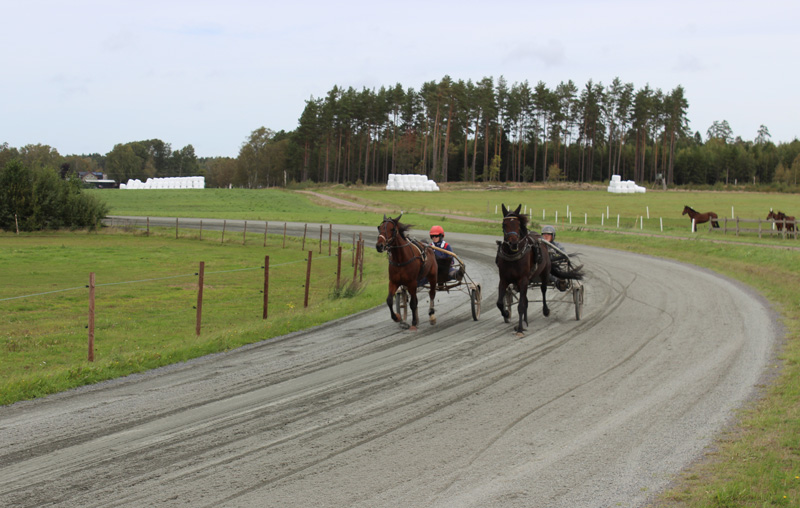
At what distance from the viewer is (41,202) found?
45.9 m

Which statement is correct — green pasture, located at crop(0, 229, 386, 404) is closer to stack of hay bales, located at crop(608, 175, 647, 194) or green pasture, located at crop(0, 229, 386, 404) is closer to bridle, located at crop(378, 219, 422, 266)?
bridle, located at crop(378, 219, 422, 266)

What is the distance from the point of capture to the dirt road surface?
5281mm

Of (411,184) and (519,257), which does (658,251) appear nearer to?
(519,257)

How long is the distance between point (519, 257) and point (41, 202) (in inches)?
1699

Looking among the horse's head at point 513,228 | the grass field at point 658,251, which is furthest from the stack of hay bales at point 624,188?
the horse's head at point 513,228

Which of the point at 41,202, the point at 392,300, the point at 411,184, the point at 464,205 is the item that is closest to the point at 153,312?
the point at 392,300

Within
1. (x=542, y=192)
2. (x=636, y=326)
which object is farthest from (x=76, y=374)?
(x=542, y=192)

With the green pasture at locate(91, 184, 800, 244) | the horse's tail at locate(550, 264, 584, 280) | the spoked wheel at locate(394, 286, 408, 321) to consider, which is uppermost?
the green pasture at locate(91, 184, 800, 244)

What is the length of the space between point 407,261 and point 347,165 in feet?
333

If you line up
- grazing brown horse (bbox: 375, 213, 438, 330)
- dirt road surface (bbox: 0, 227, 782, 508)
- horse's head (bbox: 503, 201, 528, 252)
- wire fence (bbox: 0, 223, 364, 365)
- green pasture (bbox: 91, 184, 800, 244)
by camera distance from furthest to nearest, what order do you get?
green pasture (bbox: 91, 184, 800, 244), wire fence (bbox: 0, 223, 364, 365), grazing brown horse (bbox: 375, 213, 438, 330), horse's head (bbox: 503, 201, 528, 252), dirt road surface (bbox: 0, 227, 782, 508)

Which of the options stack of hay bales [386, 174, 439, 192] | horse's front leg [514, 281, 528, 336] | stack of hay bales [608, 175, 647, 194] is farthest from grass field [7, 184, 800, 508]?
horse's front leg [514, 281, 528, 336]

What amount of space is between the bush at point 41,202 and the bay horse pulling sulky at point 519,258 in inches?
1625

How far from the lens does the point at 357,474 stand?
219 inches

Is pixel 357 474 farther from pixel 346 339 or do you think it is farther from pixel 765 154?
pixel 765 154
